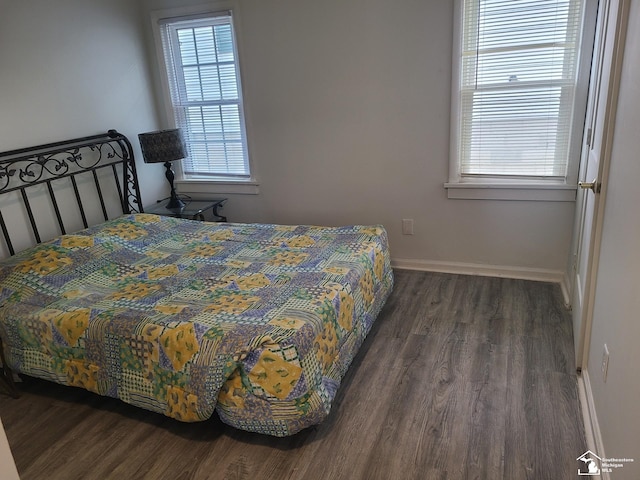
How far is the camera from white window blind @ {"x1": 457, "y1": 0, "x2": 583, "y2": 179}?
2.91 meters

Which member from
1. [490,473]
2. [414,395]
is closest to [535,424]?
[490,473]

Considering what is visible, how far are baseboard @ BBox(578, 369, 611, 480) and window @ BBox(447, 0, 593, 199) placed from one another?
4.62 feet

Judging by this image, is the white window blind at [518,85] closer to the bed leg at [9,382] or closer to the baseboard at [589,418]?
the baseboard at [589,418]

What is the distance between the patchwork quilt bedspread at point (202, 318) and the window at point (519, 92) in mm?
1020

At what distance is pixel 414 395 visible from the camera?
7.33ft

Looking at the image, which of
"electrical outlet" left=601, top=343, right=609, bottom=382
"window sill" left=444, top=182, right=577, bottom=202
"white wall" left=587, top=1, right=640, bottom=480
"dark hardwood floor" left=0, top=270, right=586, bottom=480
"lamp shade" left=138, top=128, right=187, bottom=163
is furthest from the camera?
"lamp shade" left=138, top=128, right=187, bottom=163

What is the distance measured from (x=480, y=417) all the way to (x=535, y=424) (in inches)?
8.7

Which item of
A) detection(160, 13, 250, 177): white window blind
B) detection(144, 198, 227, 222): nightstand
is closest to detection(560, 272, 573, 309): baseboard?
detection(160, 13, 250, 177): white window blind

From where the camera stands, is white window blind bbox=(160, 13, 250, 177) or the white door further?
white window blind bbox=(160, 13, 250, 177)

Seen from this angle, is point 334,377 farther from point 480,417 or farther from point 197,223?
point 197,223

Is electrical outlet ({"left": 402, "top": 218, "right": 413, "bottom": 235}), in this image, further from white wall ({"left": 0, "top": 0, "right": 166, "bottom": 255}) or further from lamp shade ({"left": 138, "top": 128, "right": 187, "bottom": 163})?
white wall ({"left": 0, "top": 0, "right": 166, "bottom": 255})

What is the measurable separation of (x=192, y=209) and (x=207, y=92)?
0.98m

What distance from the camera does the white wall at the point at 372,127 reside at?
10.6ft

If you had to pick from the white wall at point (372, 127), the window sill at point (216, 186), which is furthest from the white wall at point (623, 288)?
the window sill at point (216, 186)
